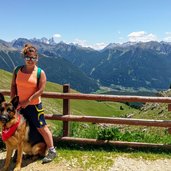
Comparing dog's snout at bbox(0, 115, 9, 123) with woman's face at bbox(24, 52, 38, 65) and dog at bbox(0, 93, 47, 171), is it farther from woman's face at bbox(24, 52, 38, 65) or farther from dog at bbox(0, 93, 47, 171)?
woman's face at bbox(24, 52, 38, 65)

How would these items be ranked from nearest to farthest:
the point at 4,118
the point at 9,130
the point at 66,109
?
the point at 4,118 → the point at 9,130 → the point at 66,109

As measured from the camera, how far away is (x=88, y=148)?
11781 mm

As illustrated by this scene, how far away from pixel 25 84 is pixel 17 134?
1.38m

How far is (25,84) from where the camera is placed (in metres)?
9.44

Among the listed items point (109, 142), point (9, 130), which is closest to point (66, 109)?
point (109, 142)

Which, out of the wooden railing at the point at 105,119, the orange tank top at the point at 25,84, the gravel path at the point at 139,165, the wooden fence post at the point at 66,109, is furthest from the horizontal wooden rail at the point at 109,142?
the orange tank top at the point at 25,84

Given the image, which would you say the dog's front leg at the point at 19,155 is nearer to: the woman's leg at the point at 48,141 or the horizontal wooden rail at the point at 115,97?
the woman's leg at the point at 48,141

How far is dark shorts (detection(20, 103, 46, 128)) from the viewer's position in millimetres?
9883

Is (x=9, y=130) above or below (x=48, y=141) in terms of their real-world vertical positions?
above

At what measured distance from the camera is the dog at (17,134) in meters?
8.67

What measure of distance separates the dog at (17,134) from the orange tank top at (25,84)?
602 millimetres

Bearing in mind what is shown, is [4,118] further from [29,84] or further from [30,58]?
[30,58]

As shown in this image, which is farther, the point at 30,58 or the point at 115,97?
the point at 115,97

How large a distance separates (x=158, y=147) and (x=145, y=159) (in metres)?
1.04
